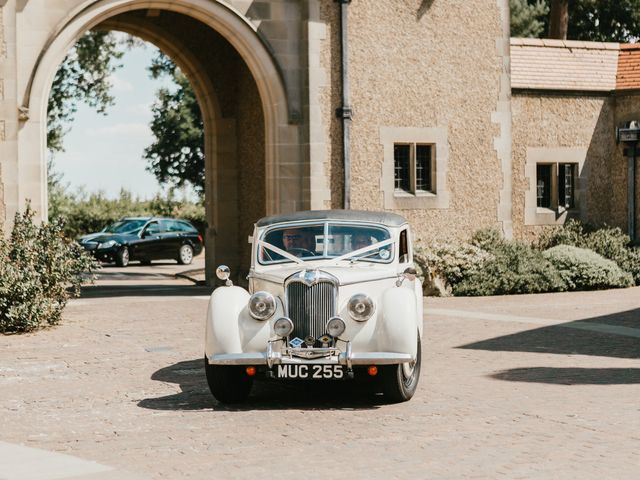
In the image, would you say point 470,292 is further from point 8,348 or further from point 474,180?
point 8,348

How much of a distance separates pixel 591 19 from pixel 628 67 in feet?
57.5

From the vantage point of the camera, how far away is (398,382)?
→ 847cm

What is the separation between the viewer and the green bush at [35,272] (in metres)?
13.9

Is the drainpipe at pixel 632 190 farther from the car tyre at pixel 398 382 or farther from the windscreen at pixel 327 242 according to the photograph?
the car tyre at pixel 398 382

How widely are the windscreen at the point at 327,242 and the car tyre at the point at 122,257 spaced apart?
22.3 meters

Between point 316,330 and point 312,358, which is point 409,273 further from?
point 312,358

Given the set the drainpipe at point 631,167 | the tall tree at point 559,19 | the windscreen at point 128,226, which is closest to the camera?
the drainpipe at point 631,167

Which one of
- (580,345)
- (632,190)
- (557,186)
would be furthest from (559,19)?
(580,345)

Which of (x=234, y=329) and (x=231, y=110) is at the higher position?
(x=231, y=110)

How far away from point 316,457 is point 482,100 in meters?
15.3

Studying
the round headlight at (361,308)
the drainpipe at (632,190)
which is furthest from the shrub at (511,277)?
the round headlight at (361,308)

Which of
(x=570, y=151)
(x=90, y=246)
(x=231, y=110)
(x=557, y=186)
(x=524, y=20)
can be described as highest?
(x=524, y=20)

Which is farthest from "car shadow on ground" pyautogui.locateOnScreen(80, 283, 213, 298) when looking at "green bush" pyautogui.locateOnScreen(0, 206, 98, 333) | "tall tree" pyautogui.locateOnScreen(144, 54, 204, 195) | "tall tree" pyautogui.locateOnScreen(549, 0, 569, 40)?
"tall tree" pyautogui.locateOnScreen(144, 54, 204, 195)

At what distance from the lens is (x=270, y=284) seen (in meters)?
8.94
